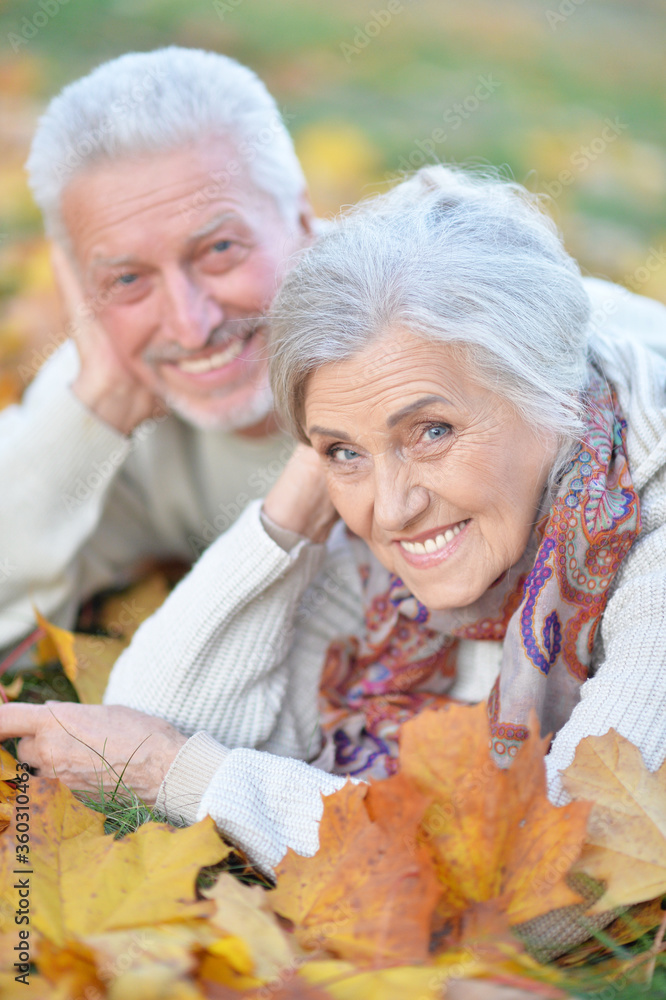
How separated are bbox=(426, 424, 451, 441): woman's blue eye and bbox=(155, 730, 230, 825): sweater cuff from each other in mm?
859

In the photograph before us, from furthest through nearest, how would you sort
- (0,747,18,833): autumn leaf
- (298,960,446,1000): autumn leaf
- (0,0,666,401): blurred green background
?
(0,0,666,401): blurred green background → (0,747,18,833): autumn leaf → (298,960,446,1000): autumn leaf

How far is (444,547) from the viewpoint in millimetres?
2086

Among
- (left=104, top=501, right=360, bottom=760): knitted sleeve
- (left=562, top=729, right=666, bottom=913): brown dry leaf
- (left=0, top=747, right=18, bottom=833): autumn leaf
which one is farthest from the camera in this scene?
(left=104, top=501, right=360, bottom=760): knitted sleeve

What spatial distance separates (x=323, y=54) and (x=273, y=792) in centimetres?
775

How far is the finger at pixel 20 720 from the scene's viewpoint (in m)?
2.26

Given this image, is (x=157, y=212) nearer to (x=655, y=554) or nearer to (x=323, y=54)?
(x=655, y=554)

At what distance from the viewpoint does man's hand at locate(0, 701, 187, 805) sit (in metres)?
2.16

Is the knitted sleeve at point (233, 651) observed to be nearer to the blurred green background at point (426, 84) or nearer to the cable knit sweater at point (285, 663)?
the cable knit sweater at point (285, 663)

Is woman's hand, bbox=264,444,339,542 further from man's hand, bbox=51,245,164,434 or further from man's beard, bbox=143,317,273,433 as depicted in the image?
man's hand, bbox=51,245,164,434

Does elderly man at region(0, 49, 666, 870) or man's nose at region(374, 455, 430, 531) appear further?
elderly man at region(0, 49, 666, 870)

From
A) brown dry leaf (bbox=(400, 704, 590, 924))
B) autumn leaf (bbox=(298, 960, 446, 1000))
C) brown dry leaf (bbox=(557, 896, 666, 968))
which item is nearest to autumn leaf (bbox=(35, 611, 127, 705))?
brown dry leaf (bbox=(400, 704, 590, 924))

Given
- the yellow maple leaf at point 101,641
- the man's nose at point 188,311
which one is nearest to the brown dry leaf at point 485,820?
the yellow maple leaf at point 101,641

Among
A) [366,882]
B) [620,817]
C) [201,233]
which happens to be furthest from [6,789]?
[201,233]

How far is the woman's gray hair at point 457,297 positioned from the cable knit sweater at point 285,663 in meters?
0.26
